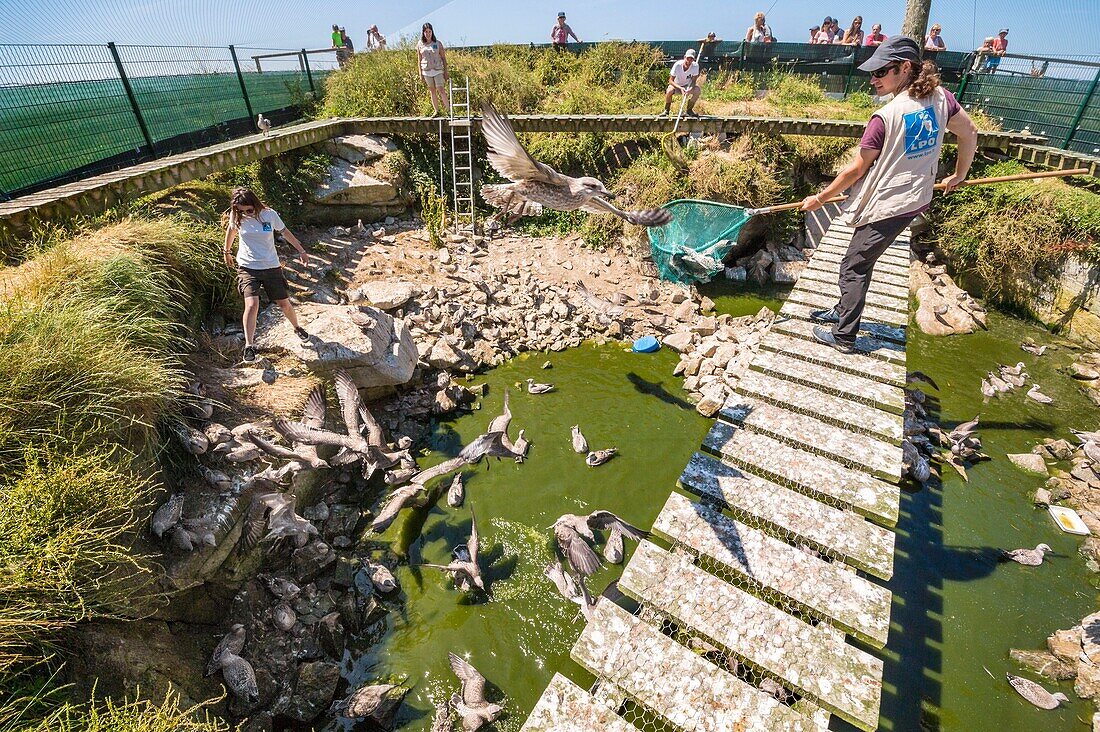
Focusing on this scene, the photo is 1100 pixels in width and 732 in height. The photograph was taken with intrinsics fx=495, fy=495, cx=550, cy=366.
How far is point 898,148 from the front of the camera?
13.1 ft

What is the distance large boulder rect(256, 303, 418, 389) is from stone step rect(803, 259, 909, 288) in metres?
5.83

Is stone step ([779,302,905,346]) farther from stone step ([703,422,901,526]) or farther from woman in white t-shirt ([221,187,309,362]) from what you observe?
woman in white t-shirt ([221,187,309,362])

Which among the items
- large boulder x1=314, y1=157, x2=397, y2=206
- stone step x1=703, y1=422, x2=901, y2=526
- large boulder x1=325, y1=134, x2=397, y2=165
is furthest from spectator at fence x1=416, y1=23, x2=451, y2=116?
stone step x1=703, y1=422, x2=901, y2=526

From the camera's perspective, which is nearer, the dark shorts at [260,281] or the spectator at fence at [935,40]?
the dark shorts at [260,281]

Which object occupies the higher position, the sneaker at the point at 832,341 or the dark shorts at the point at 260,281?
the dark shorts at the point at 260,281

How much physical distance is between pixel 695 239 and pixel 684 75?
4.15 meters

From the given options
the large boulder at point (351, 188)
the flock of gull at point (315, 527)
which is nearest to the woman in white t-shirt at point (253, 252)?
the flock of gull at point (315, 527)

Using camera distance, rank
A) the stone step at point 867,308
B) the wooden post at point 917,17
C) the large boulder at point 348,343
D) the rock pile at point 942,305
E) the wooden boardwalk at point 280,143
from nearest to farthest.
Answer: the stone step at point 867,308 < the wooden boardwalk at point 280,143 < the large boulder at point 348,343 < the rock pile at point 942,305 < the wooden post at point 917,17

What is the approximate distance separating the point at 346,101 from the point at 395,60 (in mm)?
1704

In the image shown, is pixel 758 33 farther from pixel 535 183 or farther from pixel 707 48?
pixel 535 183

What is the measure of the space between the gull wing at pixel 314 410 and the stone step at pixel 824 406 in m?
4.53

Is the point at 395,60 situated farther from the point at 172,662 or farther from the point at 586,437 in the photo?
the point at 172,662

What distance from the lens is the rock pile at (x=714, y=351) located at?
734cm

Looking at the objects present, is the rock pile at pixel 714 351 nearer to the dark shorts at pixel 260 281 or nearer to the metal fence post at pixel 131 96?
the dark shorts at pixel 260 281
